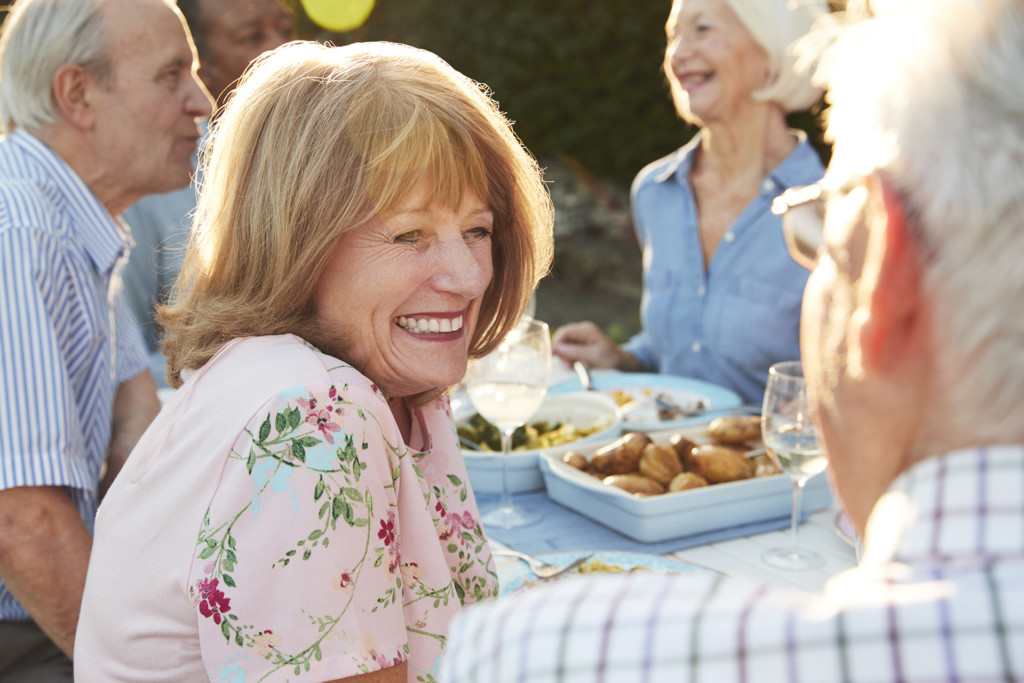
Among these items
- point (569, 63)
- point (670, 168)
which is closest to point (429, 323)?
point (670, 168)

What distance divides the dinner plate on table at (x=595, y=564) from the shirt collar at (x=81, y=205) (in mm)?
1275

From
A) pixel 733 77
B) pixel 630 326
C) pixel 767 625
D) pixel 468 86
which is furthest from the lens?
pixel 630 326

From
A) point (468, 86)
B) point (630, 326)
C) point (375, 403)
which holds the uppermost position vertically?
point (468, 86)

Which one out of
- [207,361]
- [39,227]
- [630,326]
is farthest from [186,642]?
[630,326]

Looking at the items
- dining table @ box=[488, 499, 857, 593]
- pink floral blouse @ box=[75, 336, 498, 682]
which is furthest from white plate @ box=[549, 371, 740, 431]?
pink floral blouse @ box=[75, 336, 498, 682]

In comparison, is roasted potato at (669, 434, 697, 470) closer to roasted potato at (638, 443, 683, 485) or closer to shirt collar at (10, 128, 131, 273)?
roasted potato at (638, 443, 683, 485)

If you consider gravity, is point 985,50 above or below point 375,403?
above

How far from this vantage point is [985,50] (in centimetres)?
61

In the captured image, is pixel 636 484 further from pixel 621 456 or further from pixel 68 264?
pixel 68 264

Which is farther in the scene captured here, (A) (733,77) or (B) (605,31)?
(B) (605,31)

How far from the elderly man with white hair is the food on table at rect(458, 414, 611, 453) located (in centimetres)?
152

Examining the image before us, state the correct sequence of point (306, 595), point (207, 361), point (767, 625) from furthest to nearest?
point (207, 361) → point (306, 595) → point (767, 625)

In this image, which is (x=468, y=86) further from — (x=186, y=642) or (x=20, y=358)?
(x=20, y=358)

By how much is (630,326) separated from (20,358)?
21.7 feet
